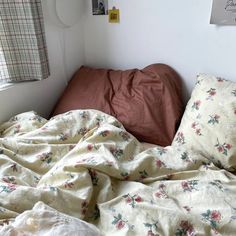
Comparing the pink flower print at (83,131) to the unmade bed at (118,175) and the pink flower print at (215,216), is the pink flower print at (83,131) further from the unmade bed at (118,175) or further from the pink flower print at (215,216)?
the pink flower print at (215,216)

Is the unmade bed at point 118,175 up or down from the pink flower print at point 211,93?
down

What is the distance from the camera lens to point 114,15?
173cm

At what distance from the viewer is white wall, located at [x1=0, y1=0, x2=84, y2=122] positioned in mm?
1588

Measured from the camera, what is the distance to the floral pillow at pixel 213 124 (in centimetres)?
119

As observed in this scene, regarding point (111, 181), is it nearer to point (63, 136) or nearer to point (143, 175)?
point (143, 175)

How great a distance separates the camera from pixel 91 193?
38.9 inches

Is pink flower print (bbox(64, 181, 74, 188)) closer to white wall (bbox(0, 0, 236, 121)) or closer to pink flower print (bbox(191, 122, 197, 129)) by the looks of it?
pink flower print (bbox(191, 122, 197, 129))

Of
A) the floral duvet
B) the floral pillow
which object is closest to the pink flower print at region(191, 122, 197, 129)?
the floral pillow

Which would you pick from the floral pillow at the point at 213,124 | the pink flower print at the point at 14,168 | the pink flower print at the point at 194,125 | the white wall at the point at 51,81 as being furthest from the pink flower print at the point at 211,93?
the white wall at the point at 51,81

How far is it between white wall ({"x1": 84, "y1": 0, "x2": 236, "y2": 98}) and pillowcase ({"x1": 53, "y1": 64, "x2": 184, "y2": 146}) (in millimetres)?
112

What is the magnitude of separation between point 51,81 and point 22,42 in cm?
37

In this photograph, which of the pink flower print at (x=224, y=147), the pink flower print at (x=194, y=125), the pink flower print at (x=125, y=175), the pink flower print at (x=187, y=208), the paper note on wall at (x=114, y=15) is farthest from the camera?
the paper note on wall at (x=114, y=15)

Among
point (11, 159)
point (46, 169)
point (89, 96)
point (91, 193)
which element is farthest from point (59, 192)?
point (89, 96)

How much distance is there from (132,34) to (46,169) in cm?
104
